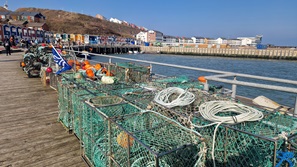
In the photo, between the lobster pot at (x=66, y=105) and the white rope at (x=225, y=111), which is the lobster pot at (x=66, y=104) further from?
the white rope at (x=225, y=111)

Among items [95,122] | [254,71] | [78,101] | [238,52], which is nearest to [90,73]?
[78,101]

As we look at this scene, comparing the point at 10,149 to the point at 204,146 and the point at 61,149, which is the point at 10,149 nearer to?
the point at 61,149

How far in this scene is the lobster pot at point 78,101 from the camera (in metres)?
2.77

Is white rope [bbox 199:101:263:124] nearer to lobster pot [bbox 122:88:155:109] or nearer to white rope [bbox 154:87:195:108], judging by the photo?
white rope [bbox 154:87:195:108]

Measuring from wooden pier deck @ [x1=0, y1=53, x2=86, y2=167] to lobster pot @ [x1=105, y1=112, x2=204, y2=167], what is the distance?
987 mm

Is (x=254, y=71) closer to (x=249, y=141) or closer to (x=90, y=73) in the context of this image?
(x=90, y=73)

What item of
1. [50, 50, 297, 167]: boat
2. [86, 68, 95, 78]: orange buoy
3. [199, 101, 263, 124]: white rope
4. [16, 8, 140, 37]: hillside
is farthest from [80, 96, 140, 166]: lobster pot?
[16, 8, 140, 37]: hillside

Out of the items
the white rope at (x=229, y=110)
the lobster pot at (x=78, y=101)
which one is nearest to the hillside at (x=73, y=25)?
the lobster pot at (x=78, y=101)

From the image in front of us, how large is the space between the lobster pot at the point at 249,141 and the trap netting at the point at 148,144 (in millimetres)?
247

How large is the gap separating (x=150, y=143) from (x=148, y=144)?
28 millimetres

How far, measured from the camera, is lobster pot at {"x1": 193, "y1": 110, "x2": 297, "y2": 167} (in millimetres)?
1623

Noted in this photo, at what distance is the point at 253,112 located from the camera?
190 centimetres

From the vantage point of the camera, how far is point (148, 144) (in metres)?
1.66

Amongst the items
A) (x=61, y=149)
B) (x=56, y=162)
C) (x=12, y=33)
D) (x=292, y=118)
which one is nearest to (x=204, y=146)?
(x=292, y=118)
